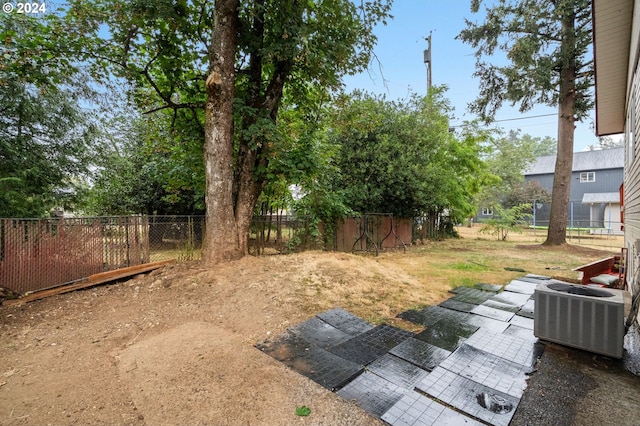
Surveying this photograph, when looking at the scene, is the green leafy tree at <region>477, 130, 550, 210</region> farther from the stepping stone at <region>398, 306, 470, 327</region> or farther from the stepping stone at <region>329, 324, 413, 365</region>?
the stepping stone at <region>329, 324, 413, 365</region>

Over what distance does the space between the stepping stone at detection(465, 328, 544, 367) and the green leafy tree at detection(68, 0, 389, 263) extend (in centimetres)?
415

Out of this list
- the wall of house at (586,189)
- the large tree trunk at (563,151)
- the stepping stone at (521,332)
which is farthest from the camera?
the wall of house at (586,189)

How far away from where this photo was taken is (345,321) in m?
3.78

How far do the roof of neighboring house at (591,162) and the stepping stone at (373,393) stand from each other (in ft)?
97.9

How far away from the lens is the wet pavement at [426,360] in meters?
2.18

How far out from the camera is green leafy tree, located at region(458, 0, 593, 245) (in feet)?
34.3

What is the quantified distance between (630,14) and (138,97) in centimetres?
903

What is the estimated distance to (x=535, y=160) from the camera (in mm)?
30266

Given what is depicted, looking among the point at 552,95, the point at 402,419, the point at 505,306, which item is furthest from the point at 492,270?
the point at 552,95

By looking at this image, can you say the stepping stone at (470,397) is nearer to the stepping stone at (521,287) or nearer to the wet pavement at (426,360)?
the wet pavement at (426,360)

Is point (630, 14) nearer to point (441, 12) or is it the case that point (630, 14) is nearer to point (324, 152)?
point (324, 152)

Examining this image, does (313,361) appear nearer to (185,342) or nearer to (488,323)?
(185,342)

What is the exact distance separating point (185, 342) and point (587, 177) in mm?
36596

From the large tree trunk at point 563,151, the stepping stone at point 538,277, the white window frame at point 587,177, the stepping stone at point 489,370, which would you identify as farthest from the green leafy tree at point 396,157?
the white window frame at point 587,177
